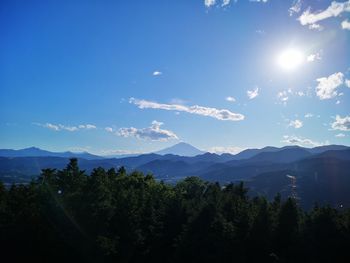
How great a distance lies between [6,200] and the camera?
4981 cm

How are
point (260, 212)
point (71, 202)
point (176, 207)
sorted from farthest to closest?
point (176, 207)
point (260, 212)
point (71, 202)

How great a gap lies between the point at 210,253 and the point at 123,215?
13.4m

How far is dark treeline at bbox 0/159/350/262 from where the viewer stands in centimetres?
4450

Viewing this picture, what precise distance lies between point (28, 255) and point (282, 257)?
32.9 meters

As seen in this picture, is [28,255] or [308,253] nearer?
[28,255]

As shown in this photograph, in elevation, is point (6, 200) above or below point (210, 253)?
above

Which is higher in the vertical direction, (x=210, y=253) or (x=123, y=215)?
(x=123, y=215)

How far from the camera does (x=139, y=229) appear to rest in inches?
2019

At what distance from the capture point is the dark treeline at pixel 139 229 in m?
44.5

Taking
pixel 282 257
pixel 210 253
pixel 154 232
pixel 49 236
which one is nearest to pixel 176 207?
pixel 154 232

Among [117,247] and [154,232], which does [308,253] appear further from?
[117,247]

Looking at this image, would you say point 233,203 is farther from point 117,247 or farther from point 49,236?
point 49,236

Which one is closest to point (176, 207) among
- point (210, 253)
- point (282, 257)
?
point (210, 253)

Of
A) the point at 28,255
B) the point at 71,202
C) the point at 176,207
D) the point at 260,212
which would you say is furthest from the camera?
the point at 176,207
